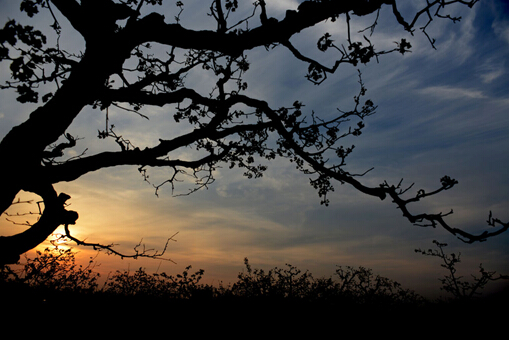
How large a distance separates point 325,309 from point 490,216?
3538mm

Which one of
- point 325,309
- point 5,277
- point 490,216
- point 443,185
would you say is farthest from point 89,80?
point 490,216

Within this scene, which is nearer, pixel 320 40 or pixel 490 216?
pixel 490 216

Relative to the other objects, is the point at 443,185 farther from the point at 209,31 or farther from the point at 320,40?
the point at 209,31

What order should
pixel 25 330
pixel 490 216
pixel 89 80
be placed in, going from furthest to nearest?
pixel 89 80 < pixel 490 216 < pixel 25 330

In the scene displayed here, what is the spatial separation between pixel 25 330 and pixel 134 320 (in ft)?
5.39

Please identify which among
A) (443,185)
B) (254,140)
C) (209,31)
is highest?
(209,31)

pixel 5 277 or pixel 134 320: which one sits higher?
pixel 5 277

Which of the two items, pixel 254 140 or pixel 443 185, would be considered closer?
pixel 443 185

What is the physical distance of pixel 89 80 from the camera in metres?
5.55

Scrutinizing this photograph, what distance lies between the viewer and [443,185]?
5.90 m

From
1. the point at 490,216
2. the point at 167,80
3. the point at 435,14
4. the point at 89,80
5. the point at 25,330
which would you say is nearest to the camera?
the point at 25,330

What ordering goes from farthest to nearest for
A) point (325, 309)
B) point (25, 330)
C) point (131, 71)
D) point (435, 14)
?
point (131, 71), point (435, 14), point (325, 309), point (25, 330)

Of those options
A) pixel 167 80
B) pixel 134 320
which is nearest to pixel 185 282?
pixel 134 320

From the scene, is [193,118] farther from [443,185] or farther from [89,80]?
[443,185]
